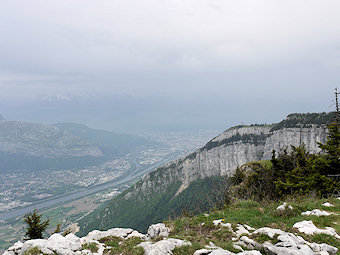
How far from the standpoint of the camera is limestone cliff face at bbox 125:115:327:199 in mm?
124562

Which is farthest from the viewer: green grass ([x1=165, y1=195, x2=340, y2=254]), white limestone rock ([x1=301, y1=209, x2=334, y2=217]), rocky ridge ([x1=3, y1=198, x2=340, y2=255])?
white limestone rock ([x1=301, y1=209, x2=334, y2=217])

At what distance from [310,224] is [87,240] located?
12.9 m

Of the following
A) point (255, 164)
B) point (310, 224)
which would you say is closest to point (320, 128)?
point (255, 164)

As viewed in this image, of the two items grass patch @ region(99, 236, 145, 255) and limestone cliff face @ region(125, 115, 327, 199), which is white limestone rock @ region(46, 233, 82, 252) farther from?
limestone cliff face @ region(125, 115, 327, 199)

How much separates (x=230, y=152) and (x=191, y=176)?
40408 millimetres

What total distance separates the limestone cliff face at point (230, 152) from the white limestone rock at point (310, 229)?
Result: 118 m

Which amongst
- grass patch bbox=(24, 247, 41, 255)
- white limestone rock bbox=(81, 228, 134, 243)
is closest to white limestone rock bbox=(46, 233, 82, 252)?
grass patch bbox=(24, 247, 41, 255)

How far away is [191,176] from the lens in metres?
180

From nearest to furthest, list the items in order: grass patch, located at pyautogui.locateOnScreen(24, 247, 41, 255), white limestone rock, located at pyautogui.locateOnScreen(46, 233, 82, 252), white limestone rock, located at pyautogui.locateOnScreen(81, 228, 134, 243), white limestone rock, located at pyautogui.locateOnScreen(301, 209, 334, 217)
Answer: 1. grass patch, located at pyautogui.locateOnScreen(24, 247, 41, 255)
2. white limestone rock, located at pyautogui.locateOnScreen(46, 233, 82, 252)
3. white limestone rock, located at pyautogui.locateOnScreen(81, 228, 134, 243)
4. white limestone rock, located at pyautogui.locateOnScreen(301, 209, 334, 217)

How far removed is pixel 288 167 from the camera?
30812mm

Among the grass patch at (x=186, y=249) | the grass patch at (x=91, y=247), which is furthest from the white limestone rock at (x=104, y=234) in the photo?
the grass patch at (x=186, y=249)

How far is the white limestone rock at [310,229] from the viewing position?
421 inches

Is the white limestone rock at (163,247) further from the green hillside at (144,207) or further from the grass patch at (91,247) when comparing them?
the green hillside at (144,207)

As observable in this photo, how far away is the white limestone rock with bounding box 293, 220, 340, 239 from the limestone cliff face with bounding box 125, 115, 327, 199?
118439 mm
